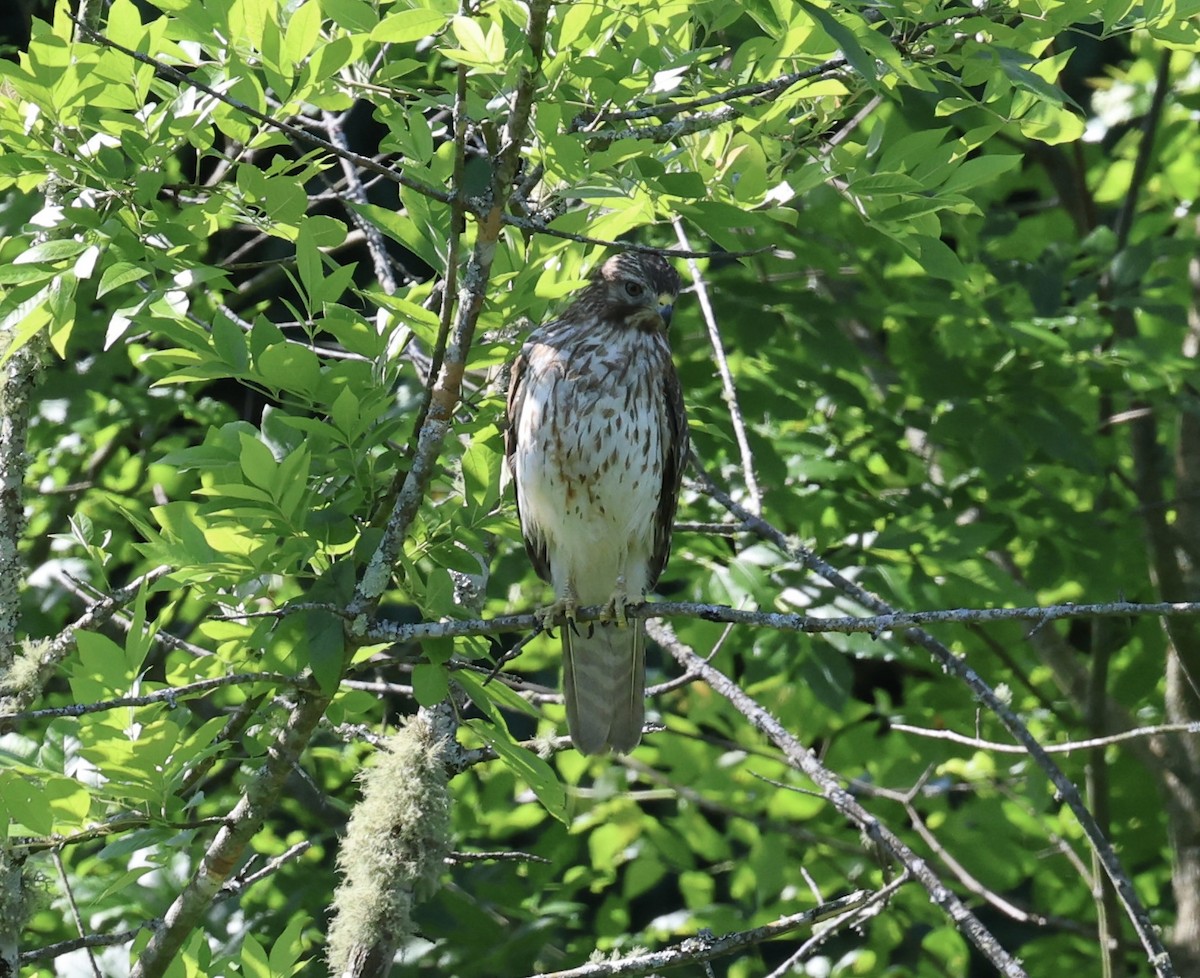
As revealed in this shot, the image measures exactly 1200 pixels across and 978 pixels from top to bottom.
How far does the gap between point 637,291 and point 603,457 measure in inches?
22.0

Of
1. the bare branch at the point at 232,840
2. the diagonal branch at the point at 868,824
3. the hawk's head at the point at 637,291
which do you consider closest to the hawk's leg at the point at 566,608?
the diagonal branch at the point at 868,824

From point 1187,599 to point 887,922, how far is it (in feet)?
5.39

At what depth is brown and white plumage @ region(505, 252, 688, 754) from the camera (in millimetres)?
3926

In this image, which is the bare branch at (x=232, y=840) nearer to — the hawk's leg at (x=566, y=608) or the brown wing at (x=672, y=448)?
the hawk's leg at (x=566, y=608)

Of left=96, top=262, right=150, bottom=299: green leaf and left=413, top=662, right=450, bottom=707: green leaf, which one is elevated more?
left=96, top=262, right=150, bottom=299: green leaf

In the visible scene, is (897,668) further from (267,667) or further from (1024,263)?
(267,667)

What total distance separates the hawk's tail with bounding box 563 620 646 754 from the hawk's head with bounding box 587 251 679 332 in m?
0.87

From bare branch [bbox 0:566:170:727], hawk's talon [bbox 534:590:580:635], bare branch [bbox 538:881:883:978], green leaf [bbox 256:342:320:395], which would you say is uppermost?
green leaf [bbox 256:342:320:395]

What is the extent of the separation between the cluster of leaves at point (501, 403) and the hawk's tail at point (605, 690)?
0.37 metres

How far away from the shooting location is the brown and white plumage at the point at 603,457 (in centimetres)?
393

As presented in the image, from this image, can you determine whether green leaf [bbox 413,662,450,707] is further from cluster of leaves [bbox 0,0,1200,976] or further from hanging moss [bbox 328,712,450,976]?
hanging moss [bbox 328,712,450,976]

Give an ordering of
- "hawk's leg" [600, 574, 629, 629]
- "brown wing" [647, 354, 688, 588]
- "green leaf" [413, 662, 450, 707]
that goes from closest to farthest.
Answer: "green leaf" [413, 662, 450, 707], "hawk's leg" [600, 574, 629, 629], "brown wing" [647, 354, 688, 588]

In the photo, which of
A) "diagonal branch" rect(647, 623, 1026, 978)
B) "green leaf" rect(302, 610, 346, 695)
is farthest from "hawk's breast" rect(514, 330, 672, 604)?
"green leaf" rect(302, 610, 346, 695)

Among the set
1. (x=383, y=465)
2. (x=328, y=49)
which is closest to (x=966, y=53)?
(x=328, y=49)
